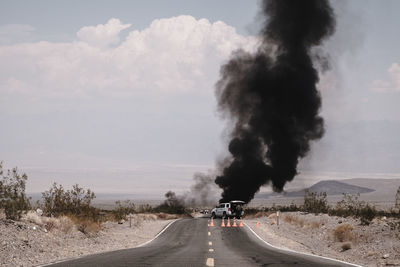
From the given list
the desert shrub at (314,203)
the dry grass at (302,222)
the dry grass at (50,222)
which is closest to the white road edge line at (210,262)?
the dry grass at (50,222)

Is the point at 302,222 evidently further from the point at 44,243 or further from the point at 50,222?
the point at 44,243

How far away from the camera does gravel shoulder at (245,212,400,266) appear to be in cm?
2345

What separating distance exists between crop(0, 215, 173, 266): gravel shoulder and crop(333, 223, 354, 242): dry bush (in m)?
12.8

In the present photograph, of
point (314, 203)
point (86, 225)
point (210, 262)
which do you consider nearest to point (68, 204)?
point (86, 225)

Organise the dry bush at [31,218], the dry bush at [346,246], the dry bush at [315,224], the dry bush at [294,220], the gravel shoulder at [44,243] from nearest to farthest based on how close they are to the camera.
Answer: the gravel shoulder at [44,243]
the dry bush at [31,218]
the dry bush at [346,246]
the dry bush at [315,224]
the dry bush at [294,220]

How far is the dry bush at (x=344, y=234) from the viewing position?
97.3ft

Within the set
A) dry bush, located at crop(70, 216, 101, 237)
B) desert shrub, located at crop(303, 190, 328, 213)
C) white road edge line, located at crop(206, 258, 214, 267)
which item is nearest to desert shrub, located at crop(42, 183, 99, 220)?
dry bush, located at crop(70, 216, 101, 237)

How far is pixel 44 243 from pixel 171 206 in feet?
171

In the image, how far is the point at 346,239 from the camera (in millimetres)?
29656

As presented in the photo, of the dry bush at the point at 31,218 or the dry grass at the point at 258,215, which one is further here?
the dry grass at the point at 258,215

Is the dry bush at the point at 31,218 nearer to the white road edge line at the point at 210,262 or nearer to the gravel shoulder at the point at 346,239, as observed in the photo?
the white road edge line at the point at 210,262

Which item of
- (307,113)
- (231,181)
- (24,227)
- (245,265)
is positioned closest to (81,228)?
(24,227)

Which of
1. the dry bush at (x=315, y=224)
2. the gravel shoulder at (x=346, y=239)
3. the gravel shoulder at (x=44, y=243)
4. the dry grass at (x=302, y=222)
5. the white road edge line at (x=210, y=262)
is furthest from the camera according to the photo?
the dry grass at (x=302, y=222)

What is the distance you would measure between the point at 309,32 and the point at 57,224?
2596 inches
